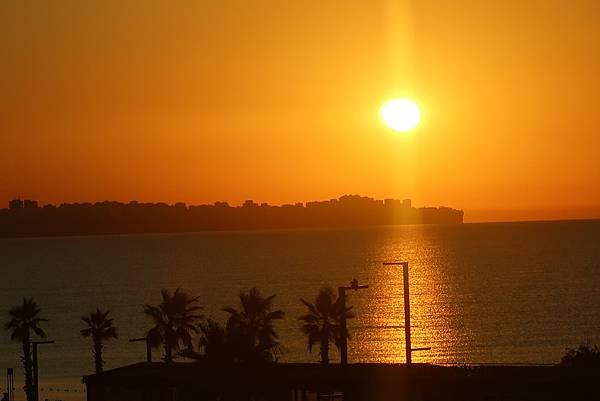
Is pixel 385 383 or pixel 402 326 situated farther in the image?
pixel 402 326

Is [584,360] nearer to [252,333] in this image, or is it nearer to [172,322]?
[252,333]

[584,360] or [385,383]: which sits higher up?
[584,360]

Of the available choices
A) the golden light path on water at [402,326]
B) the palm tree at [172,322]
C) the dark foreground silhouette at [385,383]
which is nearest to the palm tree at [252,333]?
the dark foreground silhouette at [385,383]

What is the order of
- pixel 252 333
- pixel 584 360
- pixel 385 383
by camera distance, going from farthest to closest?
pixel 584 360 < pixel 252 333 < pixel 385 383

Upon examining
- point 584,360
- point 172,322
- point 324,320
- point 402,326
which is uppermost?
point 172,322

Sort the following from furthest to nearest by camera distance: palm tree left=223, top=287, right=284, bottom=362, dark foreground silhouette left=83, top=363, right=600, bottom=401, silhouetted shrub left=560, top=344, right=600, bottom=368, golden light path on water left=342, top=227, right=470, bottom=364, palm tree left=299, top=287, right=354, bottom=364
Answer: golden light path on water left=342, top=227, right=470, bottom=364 → palm tree left=299, top=287, right=354, bottom=364 → silhouetted shrub left=560, top=344, right=600, bottom=368 → dark foreground silhouette left=83, top=363, right=600, bottom=401 → palm tree left=223, top=287, right=284, bottom=362

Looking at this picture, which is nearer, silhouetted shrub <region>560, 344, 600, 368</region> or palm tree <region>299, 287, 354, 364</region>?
silhouetted shrub <region>560, 344, 600, 368</region>

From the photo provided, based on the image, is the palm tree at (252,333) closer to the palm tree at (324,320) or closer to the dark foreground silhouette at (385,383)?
the dark foreground silhouette at (385,383)

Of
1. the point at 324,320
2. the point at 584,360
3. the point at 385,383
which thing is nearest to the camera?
the point at 385,383

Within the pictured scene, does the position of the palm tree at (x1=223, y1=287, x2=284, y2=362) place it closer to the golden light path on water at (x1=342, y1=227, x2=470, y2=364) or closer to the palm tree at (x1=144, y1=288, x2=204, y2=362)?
the palm tree at (x1=144, y1=288, x2=204, y2=362)

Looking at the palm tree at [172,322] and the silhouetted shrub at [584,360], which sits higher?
the palm tree at [172,322]

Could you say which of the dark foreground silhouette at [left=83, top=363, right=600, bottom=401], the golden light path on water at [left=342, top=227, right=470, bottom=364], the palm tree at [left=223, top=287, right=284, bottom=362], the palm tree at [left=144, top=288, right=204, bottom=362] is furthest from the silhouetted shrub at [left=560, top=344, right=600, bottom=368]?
the golden light path on water at [left=342, top=227, right=470, bottom=364]

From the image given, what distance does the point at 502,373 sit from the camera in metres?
42.2

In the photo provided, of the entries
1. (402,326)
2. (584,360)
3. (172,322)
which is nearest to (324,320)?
(172,322)
